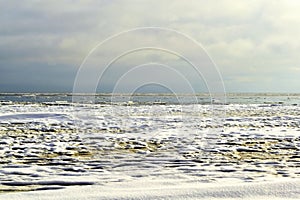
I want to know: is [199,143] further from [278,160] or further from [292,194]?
[292,194]

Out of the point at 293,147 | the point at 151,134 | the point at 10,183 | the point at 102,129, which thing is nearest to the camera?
the point at 10,183

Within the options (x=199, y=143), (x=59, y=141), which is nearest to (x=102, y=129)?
(x=59, y=141)

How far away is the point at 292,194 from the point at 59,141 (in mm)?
8354

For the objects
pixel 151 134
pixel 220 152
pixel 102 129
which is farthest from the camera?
pixel 102 129

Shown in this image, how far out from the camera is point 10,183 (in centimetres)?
703

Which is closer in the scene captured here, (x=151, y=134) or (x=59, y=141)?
(x=59, y=141)

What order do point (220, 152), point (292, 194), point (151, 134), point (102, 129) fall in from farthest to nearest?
point (102, 129)
point (151, 134)
point (220, 152)
point (292, 194)

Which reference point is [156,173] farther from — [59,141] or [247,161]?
[59,141]

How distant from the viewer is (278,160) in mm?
9461

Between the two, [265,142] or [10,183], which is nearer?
[10,183]

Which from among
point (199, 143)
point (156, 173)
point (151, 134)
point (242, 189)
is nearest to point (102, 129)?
point (151, 134)

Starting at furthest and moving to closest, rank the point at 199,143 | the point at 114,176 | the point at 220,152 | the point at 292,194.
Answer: the point at 199,143 → the point at 220,152 → the point at 114,176 → the point at 292,194

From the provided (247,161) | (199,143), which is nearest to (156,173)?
(247,161)

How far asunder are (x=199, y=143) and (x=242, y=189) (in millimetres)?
6185
